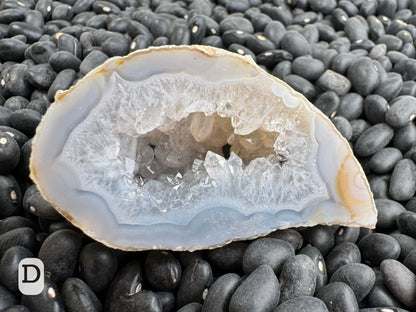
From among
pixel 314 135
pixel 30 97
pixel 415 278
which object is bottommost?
pixel 30 97

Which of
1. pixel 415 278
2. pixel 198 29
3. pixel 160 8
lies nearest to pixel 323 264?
pixel 415 278

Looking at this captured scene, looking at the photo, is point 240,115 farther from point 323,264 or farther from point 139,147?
point 323,264

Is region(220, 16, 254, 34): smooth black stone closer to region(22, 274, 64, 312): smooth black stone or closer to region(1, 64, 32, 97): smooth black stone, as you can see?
region(1, 64, 32, 97): smooth black stone

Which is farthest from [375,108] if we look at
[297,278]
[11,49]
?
[11,49]

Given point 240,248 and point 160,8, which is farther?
point 160,8

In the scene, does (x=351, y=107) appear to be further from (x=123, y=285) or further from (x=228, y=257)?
(x=123, y=285)

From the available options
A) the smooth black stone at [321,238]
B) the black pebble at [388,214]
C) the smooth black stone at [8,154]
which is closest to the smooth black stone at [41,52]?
the smooth black stone at [8,154]

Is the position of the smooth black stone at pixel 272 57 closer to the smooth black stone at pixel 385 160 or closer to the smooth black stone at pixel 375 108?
the smooth black stone at pixel 375 108
